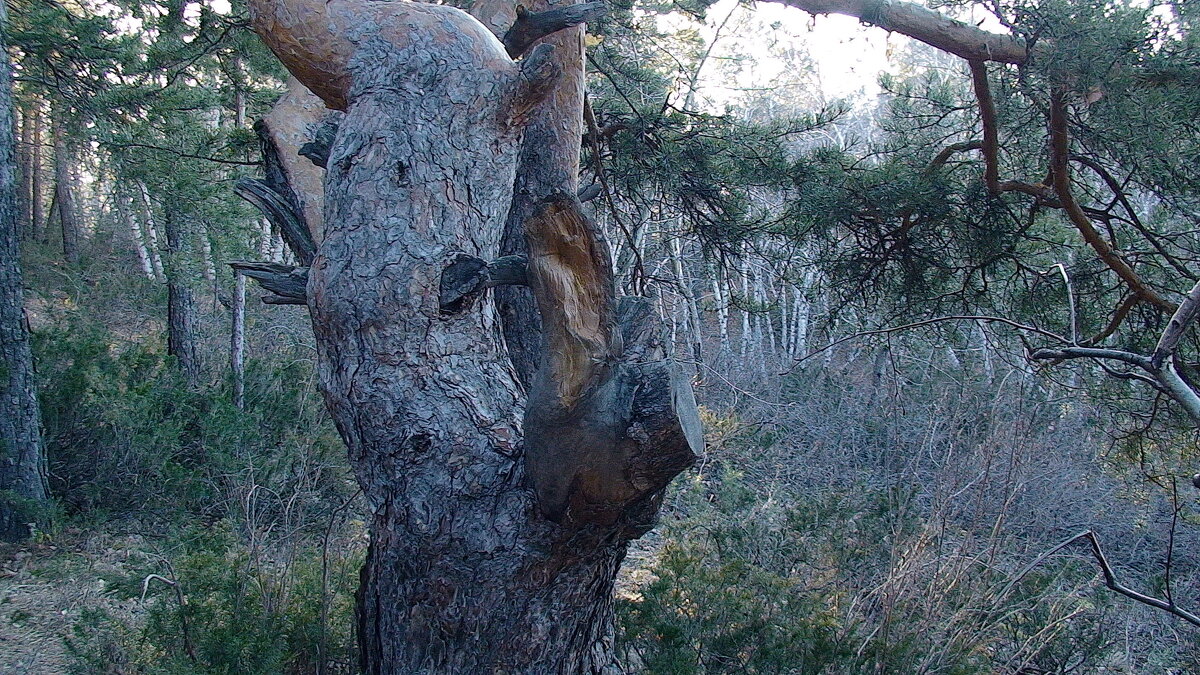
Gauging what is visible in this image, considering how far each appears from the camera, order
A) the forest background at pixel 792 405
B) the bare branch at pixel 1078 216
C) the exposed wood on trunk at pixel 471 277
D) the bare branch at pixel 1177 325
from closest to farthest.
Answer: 1. the bare branch at pixel 1177 325
2. the exposed wood on trunk at pixel 471 277
3. the forest background at pixel 792 405
4. the bare branch at pixel 1078 216

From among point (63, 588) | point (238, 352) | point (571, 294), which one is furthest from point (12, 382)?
point (571, 294)

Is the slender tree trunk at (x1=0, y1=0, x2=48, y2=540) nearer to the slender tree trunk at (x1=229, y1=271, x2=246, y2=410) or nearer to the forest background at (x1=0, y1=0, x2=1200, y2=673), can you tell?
the forest background at (x1=0, y1=0, x2=1200, y2=673)

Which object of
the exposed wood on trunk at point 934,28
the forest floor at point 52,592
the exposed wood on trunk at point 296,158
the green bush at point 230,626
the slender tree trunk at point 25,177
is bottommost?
the forest floor at point 52,592

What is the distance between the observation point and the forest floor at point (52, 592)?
401 centimetres

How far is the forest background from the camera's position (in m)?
3.37

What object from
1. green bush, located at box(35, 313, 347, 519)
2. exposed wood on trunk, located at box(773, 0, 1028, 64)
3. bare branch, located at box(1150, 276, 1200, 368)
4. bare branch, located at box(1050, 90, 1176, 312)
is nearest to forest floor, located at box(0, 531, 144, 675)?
green bush, located at box(35, 313, 347, 519)

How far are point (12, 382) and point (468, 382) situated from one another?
15.0ft

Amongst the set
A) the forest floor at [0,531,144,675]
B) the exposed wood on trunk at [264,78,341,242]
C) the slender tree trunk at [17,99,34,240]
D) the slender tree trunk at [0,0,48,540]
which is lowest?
the forest floor at [0,531,144,675]

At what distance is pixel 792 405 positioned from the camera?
19.1 ft

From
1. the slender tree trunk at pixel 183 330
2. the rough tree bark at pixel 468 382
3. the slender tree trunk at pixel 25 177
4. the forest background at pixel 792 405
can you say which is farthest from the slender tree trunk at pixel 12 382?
the slender tree trunk at pixel 25 177

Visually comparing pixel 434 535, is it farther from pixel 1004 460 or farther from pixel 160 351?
pixel 160 351

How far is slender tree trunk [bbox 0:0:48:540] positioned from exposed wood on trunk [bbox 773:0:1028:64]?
4954 mm

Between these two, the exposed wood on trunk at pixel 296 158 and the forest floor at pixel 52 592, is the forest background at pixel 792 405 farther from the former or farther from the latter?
the exposed wood on trunk at pixel 296 158

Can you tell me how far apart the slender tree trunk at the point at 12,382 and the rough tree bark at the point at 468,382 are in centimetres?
362
